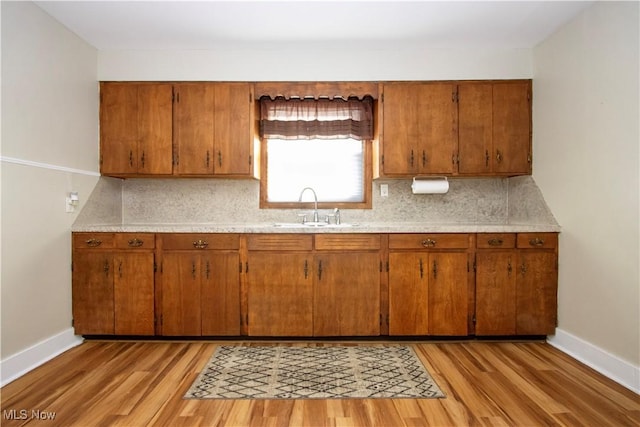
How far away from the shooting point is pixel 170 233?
3.28m

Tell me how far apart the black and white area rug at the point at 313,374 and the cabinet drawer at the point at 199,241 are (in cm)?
80

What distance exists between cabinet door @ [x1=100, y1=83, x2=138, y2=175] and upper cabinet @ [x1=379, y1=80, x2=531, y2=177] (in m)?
2.20

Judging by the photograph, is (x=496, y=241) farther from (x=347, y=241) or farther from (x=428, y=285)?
(x=347, y=241)

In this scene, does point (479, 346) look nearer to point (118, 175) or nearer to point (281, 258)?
point (281, 258)

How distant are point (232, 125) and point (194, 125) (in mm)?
335

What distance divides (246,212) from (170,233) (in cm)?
85

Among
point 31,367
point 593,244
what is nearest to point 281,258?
point 31,367

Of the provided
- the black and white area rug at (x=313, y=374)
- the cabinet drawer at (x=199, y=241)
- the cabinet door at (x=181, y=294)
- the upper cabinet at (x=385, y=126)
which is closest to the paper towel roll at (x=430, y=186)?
the upper cabinet at (x=385, y=126)

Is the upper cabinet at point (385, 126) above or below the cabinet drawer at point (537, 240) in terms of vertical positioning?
above

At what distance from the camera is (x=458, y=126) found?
11.7 feet

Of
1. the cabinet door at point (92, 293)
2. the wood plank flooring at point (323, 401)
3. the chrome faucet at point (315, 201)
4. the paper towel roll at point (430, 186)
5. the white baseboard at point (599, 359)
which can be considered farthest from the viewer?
the chrome faucet at point (315, 201)

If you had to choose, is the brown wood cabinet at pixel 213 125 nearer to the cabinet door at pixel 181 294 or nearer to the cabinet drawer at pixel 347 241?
the cabinet door at pixel 181 294

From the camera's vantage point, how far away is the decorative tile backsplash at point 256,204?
155 inches

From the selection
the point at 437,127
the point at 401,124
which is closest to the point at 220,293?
the point at 401,124
